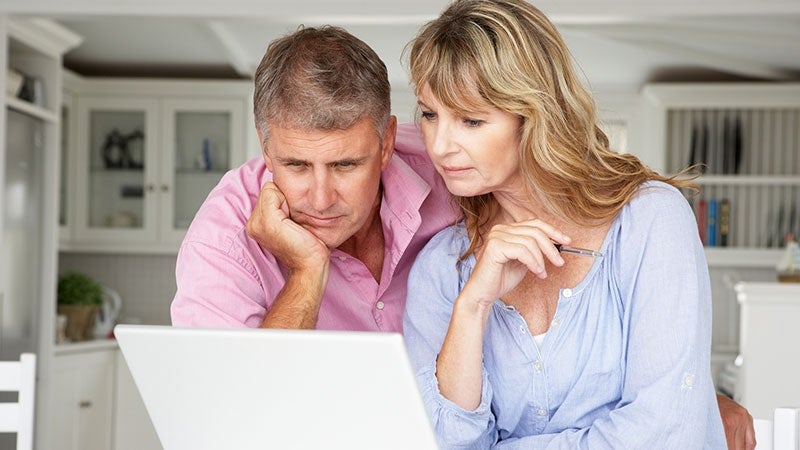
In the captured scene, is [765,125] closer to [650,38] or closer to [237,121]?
[650,38]

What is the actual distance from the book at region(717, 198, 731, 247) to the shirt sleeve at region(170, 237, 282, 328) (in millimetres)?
5507

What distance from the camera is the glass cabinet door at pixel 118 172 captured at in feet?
22.2

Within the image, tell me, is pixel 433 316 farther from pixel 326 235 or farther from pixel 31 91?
pixel 31 91

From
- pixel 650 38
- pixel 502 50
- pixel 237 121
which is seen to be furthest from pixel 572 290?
pixel 237 121

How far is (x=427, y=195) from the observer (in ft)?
6.16

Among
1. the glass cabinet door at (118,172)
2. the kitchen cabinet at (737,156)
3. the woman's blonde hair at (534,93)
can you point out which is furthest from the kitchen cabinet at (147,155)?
the woman's blonde hair at (534,93)

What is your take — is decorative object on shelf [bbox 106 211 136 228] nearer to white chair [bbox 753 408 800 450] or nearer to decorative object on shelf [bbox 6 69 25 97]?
decorative object on shelf [bbox 6 69 25 97]

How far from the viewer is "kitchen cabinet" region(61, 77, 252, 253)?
6762 mm

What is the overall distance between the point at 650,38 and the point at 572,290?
4.24 metres

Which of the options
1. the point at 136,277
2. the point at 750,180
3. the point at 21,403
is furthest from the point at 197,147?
the point at 21,403

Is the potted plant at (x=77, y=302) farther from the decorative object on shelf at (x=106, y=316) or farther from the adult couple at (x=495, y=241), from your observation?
the adult couple at (x=495, y=241)

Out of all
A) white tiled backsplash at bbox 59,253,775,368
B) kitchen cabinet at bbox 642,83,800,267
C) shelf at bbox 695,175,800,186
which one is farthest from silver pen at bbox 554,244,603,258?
white tiled backsplash at bbox 59,253,775,368

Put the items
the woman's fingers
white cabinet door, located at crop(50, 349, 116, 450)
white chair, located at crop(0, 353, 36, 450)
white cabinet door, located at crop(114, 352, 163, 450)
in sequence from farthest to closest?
white cabinet door, located at crop(114, 352, 163, 450), white cabinet door, located at crop(50, 349, 116, 450), white chair, located at crop(0, 353, 36, 450), the woman's fingers

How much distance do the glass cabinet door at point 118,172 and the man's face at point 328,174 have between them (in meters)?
5.24
